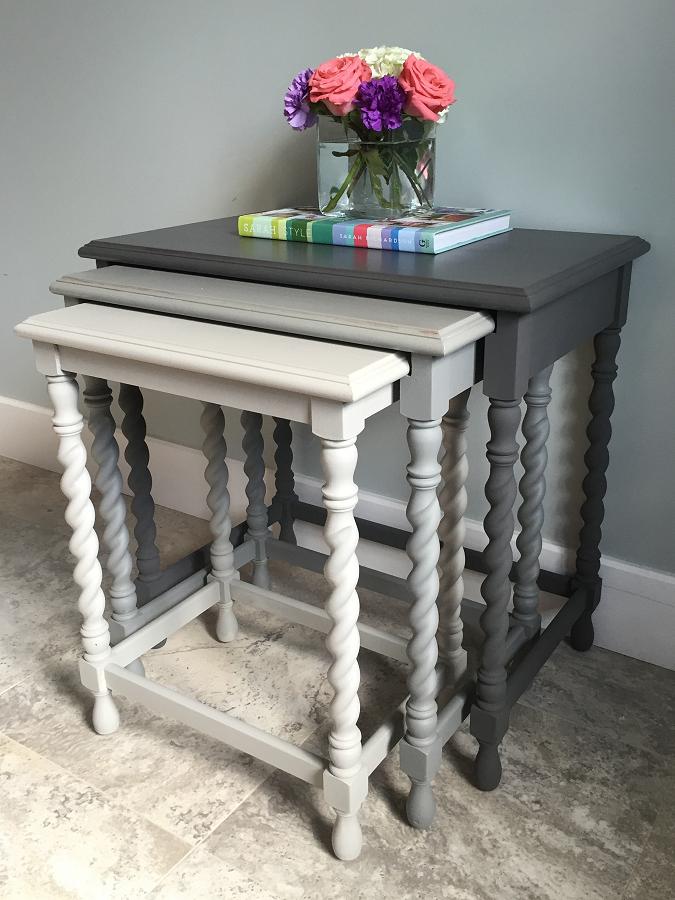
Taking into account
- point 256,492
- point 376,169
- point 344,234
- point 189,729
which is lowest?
point 189,729

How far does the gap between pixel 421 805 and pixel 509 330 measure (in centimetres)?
73

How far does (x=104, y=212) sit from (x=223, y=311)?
1.15 m

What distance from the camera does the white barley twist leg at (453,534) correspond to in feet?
4.61

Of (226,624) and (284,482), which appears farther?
(284,482)

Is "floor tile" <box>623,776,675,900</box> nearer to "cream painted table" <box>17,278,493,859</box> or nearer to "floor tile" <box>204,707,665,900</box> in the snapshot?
"floor tile" <box>204,707,665,900</box>

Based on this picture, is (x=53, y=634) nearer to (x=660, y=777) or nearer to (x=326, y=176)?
(x=326, y=176)

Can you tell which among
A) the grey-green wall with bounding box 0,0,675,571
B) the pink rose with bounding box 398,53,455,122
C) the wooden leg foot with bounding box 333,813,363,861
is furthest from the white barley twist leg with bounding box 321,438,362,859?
the grey-green wall with bounding box 0,0,675,571

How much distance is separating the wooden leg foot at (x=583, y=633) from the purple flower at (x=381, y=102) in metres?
1.00

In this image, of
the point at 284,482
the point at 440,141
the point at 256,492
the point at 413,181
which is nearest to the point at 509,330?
the point at 413,181

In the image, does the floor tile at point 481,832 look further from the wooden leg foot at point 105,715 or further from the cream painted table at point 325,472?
the wooden leg foot at point 105,715

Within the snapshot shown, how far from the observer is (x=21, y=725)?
1.62m

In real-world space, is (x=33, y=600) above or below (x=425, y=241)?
below

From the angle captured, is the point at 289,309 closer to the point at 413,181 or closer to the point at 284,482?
the point at 413,181

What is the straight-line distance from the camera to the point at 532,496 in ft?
5.17
